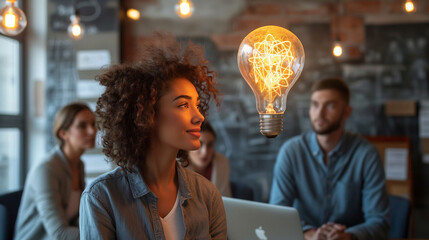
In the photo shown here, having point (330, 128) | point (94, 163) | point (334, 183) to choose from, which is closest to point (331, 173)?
point (334, 183)

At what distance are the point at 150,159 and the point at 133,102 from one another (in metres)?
0.17

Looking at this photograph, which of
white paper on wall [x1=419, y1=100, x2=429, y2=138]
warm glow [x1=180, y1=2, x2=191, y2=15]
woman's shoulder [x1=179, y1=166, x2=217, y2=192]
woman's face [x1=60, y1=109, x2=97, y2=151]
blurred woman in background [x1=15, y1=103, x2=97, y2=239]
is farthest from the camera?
white paper on wall [x1=419, y1=100, x2=429, y2=138]

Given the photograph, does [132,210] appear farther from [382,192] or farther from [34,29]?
[34,29]

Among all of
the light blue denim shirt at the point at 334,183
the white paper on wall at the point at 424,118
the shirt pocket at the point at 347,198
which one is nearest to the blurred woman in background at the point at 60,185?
the light blue denim shirt at the point at 334,183

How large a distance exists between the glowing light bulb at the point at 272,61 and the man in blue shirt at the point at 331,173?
1.08 metres

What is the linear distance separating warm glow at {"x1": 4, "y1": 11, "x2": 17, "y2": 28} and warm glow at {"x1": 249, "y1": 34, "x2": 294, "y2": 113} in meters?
0.97

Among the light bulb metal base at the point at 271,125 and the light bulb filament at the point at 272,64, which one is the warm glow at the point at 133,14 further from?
the light bulb metal base at the point at 271,125

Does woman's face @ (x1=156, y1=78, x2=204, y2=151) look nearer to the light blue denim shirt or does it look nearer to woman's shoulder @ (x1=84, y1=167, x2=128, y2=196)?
woman's shoulder @ (x1=84, y1=167, x2=128, y2=196)

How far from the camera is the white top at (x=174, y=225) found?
3.47 feet

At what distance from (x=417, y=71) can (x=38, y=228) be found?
2.62 m

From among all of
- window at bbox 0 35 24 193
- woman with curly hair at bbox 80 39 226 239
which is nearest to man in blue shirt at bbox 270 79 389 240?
woman with curly hair at bbox 80 39 226 239

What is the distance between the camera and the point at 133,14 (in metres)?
3.12

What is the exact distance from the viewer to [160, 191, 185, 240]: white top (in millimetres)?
1059

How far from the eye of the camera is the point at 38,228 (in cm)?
189
